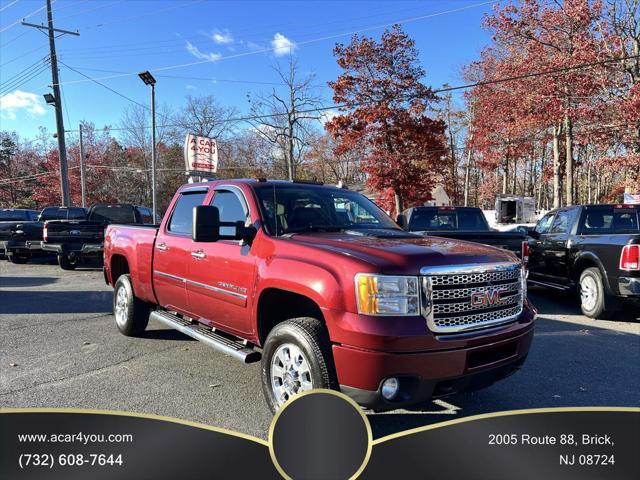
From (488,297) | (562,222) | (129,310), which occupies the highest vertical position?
(562,222)

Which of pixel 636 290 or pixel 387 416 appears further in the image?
pixel 636 290

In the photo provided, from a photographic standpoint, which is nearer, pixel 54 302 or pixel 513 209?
pixel 54 302

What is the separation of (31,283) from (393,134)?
16.9 meters

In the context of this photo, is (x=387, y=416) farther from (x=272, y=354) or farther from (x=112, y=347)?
(x=112, y=347)

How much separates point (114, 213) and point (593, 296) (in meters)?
13.2

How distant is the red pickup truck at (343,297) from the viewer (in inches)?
113

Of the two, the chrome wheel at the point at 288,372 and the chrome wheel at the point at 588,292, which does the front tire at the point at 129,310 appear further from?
the chrome wheel at the point at 588,292

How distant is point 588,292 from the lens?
25.2ft

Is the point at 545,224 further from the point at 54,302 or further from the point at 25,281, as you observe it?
the point at 25,281

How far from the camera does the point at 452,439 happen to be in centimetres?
239

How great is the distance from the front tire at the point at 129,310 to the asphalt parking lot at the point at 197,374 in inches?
5.7

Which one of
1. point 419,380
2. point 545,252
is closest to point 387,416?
point 419,380

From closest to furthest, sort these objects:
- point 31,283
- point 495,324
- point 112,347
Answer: point 495,324, point 112,347, point 31,283

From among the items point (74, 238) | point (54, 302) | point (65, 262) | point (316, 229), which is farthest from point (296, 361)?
point (65, 262)
